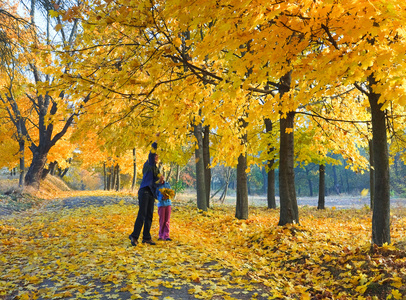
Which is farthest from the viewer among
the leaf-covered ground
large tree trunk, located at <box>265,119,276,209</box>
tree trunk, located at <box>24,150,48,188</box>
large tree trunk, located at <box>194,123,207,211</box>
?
tree trunk, located at <box>24,150,48,188</box>

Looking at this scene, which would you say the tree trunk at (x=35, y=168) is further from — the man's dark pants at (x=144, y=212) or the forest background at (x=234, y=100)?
the man's dark pants at (x=144, y=212)

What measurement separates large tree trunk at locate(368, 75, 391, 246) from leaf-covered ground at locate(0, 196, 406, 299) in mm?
260

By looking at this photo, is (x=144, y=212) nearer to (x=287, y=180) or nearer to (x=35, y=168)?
(x=287, y=180)

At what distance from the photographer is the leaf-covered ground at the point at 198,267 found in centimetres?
363

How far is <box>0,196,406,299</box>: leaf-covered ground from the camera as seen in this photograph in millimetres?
3629

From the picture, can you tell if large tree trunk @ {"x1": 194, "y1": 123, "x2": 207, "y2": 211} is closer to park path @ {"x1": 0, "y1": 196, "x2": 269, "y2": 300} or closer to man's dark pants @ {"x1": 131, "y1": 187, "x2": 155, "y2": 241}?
man's dark pants @ {"x1": 131, "y1": 187, "x2": 155, "y2": 241}

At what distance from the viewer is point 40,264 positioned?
4680 millimetres

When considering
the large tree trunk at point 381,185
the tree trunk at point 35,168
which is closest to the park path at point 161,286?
the large tree trunk at point 381,185

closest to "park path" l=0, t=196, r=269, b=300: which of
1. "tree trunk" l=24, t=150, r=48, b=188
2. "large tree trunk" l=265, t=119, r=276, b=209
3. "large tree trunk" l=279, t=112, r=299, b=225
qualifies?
"large tree trunk" l=279, t=112, r=299, b=225

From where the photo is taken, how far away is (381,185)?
5168mm

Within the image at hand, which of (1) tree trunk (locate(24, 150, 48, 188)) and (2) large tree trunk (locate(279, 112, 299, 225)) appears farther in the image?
(1) tree trunk (locate(24, 150, 48, 188))

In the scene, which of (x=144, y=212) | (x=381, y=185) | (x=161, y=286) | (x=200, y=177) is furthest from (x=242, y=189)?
(x=161, y=286)

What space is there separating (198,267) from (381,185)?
345 centimetres

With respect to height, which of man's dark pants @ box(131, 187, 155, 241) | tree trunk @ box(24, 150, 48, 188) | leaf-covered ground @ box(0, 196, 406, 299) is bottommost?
leaf-covered ground @ box(0, 196, 406, 299)
